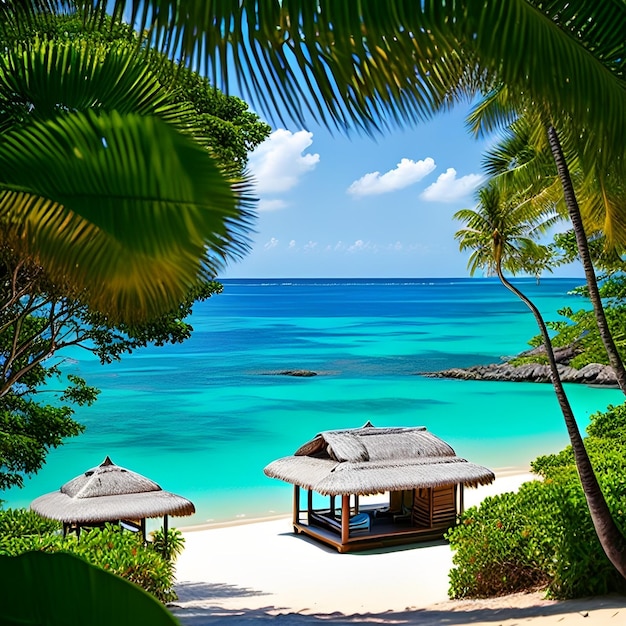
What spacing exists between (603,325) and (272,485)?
1615 centimetres

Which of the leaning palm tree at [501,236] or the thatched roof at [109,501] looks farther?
the thatched roof at [109,501]

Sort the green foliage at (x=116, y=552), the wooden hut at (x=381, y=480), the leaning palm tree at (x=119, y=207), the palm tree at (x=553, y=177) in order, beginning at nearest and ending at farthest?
the leaning palm tree at (x=119, y=207) → the palm tree at (x=553, y=177) → the green foliage at (x=116, y=552) → the wooden hut at (x=381, y=480)

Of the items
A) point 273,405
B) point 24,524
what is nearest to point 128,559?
point 24,524

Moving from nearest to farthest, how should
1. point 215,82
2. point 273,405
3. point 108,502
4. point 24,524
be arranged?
1. point 215,82
2. point 24,524
3. point 108,502
4. point 273,405

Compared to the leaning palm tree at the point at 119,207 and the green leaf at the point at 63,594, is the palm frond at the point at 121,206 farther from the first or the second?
the green leaf at the point at 63,594

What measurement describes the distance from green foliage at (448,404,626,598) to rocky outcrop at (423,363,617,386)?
30.5 meters

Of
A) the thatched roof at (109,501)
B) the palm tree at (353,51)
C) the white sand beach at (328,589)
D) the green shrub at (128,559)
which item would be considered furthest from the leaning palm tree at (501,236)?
the palm tree at (353,51)

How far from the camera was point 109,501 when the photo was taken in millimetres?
11523

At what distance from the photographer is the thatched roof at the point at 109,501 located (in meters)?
11.3

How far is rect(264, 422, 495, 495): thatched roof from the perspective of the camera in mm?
12820

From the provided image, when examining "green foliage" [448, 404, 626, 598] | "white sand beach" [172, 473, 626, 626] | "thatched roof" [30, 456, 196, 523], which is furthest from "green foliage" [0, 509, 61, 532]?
"green foliage" [448, 404, 626, 598]

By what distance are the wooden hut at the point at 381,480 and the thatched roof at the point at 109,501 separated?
2527 millimetres

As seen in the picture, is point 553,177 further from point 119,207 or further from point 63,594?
point 63,594

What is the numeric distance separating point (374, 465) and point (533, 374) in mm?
31127
